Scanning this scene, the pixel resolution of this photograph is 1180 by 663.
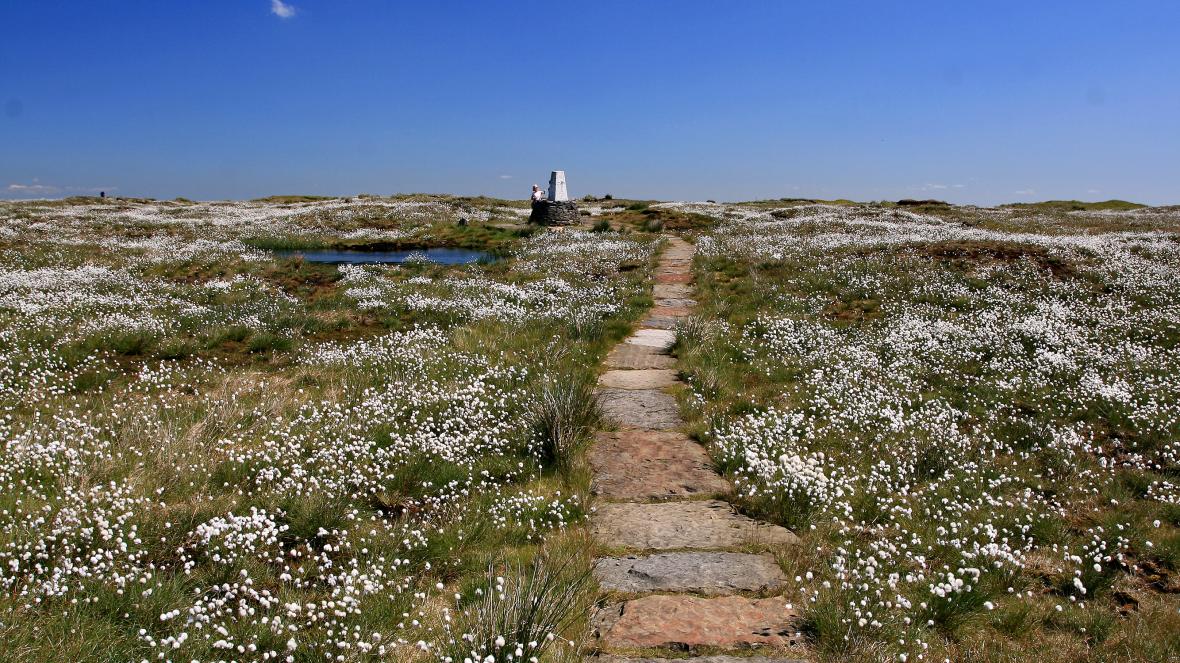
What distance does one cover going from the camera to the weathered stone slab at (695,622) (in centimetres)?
402

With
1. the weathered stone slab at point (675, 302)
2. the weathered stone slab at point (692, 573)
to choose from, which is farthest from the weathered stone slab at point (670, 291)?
the weathered stone slab at point (692, 573)

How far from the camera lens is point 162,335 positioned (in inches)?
446

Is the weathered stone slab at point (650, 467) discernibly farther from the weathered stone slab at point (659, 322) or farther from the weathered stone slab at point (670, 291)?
the weathered stone slab at point (670, 291)

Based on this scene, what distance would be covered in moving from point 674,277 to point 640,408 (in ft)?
37.8

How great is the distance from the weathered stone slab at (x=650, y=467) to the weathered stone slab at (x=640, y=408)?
28 centimetres

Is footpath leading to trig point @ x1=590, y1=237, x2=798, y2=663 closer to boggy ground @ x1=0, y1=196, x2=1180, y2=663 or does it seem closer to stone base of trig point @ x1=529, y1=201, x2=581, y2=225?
boggy ground @ x1=0, y1=196, x2=1180, y2=663

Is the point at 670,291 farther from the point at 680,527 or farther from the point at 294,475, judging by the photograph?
the point at 294,475

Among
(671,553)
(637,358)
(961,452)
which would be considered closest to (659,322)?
(637,358)

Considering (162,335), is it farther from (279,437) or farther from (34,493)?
(34,493)

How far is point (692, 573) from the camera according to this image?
15.8 ft

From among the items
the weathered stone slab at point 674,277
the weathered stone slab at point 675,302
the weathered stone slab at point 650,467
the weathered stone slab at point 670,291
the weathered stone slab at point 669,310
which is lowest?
the weathered stone slab at point 650,467

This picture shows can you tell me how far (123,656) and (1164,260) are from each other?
24826mm

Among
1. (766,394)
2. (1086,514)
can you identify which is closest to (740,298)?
(766,394)

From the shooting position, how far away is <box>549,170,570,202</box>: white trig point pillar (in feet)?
127
